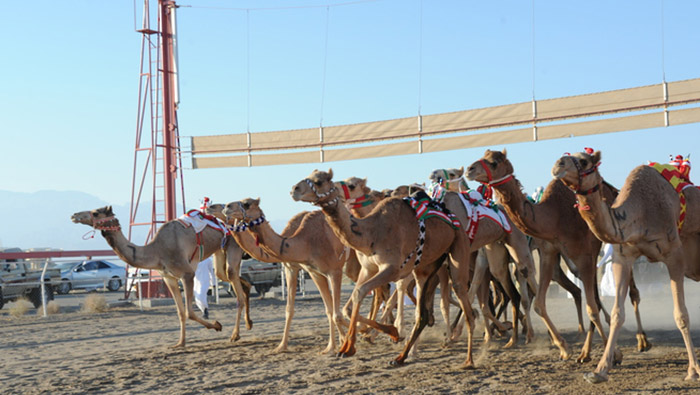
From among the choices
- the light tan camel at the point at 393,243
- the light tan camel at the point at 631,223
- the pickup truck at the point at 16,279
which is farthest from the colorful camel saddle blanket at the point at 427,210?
the pickup truck at the point at 16,279

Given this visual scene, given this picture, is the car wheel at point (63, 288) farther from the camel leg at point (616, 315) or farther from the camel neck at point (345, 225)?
the camel leg at point (616, 315)

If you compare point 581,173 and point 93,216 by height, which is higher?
point 581,173

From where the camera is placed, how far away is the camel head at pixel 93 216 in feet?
37.3

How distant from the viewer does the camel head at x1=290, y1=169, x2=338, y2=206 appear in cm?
781

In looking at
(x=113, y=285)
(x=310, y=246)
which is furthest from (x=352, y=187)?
(x=113, y=285)

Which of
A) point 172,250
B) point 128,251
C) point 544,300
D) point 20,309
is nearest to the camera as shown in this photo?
point 544,300

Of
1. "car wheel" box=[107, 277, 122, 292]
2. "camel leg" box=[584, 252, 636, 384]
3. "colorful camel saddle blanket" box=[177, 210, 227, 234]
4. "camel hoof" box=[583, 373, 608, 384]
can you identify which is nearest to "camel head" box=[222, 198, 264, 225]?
"colorful camel saddle blanket" box=[177, 210, 227, 234]

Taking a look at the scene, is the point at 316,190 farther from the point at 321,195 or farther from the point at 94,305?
the point at 94,305

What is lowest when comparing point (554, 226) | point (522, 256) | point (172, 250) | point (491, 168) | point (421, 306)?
point (421, 306)

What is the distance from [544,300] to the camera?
30.7ft

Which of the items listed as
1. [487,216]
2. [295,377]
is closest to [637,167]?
[487,216]

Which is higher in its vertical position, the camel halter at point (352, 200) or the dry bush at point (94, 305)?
the camel halter at point (352, 200)

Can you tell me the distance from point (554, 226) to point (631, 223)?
136cm

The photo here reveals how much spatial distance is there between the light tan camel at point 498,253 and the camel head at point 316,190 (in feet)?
6.84
